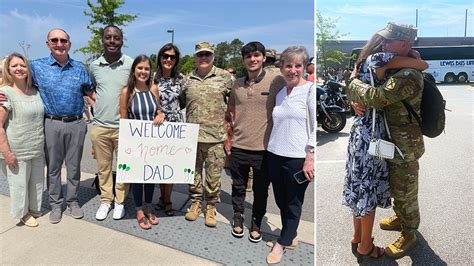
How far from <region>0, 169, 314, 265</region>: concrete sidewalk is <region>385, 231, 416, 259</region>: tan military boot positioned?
631 mm

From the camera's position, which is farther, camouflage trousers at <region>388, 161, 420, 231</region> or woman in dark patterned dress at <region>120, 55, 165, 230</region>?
woman in dark patterned dress at <region>120, 55, 165, 230</region>

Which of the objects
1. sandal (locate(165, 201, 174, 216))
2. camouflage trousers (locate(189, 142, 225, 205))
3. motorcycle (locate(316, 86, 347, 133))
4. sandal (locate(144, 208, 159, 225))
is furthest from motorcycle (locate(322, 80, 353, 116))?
sandal (locate(144, 208, 159, 225))

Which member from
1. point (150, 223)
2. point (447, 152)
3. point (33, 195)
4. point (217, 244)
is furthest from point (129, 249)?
point (447, 152)

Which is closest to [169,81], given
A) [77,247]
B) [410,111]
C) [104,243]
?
[104,243]

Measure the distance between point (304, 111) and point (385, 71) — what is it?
0.63 metres

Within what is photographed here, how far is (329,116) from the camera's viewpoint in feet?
26.9

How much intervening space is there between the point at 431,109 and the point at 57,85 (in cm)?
319

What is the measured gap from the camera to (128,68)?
354cm

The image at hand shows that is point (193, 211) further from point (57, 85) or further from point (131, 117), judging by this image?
point (57, 85)

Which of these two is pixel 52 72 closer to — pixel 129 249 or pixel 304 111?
pixel 129 249

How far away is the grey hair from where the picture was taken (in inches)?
107

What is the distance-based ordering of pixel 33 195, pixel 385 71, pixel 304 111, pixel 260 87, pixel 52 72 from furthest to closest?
pixel 33 195
pixel 52 72
pixel 260 87
pixel 304 111
pixel 385 71

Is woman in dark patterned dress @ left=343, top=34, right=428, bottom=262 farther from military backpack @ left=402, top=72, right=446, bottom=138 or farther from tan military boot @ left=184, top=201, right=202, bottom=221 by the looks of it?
tan military boot @ left=184, top=201, right=202, bottom=221

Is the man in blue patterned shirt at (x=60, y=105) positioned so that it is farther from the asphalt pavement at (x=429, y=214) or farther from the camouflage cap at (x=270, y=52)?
the asphalt pavement at (x=429, y=214)
